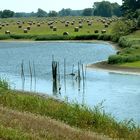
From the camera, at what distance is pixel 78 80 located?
6200cm

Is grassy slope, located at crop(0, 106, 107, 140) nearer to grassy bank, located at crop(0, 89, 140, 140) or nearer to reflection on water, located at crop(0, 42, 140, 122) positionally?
Answer: grassy bank, located at crop(0, 89, 140, 140)

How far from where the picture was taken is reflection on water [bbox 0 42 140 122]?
46969mm

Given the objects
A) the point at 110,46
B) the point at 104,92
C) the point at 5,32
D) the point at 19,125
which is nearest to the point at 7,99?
the point at 19,125

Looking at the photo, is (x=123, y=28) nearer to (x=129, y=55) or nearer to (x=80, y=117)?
(x=129, y=55)

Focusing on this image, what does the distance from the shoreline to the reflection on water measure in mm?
1316

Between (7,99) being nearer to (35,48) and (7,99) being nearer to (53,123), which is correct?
(53,123)

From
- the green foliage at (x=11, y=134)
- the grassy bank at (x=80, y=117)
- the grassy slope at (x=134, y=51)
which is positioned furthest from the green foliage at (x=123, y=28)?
the green foliage at (x=11, y=134)

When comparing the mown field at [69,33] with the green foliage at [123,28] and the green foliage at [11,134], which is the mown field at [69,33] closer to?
the green foliage at [123,28]

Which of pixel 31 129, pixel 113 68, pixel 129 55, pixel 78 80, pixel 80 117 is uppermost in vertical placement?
pixel 31 129

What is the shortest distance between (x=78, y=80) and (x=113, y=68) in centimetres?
1044

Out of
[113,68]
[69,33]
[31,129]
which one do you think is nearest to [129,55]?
[113,68]

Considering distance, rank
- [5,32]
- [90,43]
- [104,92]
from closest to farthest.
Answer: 1. [104,92]
2. [90,43]
3. [5,32]

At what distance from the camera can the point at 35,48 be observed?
362 feet

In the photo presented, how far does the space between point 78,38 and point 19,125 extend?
4030 inches
